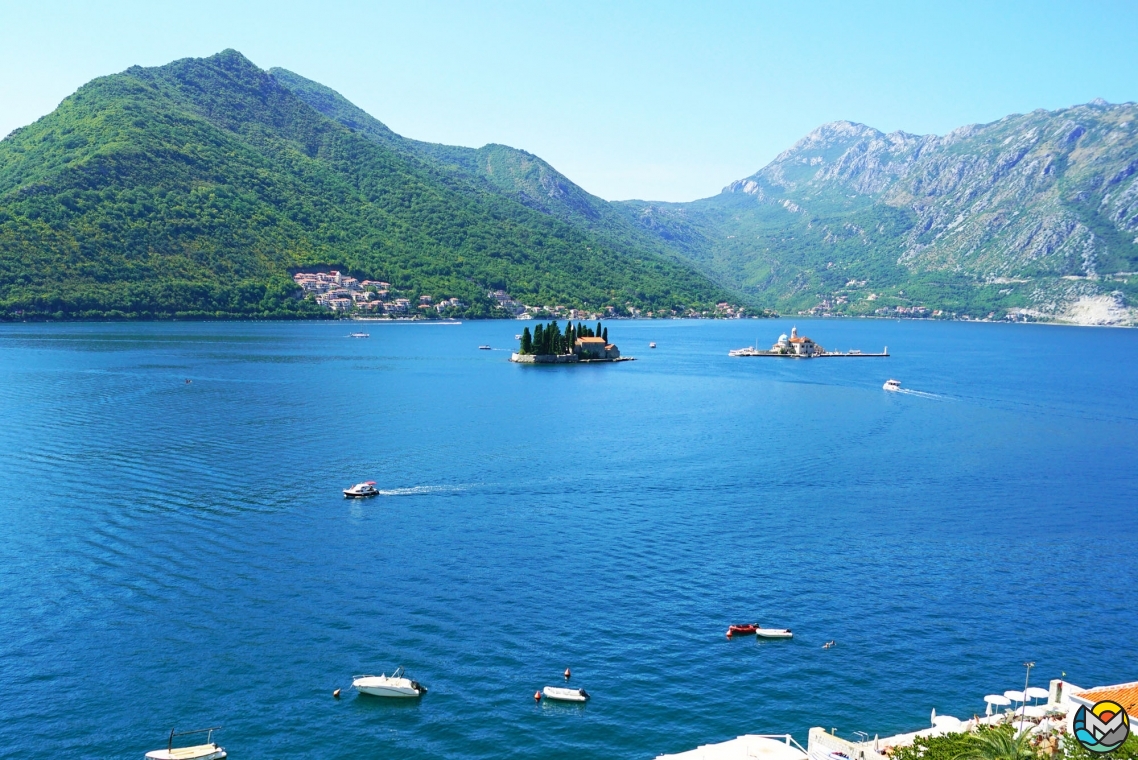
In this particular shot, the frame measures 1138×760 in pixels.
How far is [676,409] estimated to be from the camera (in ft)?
385

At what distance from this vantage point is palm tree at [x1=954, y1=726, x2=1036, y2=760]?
2602 cm

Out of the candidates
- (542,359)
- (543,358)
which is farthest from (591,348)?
(542,359)

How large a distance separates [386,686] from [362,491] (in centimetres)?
3164

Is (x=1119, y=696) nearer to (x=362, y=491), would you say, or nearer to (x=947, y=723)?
(x=947, y=723)

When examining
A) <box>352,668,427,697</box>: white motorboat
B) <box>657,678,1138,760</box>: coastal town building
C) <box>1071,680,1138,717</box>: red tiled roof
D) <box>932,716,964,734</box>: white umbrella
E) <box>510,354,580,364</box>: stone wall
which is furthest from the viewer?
<box>510,354,580,364</box>: stone wall

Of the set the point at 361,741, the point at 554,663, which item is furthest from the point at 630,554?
the point at 361,741

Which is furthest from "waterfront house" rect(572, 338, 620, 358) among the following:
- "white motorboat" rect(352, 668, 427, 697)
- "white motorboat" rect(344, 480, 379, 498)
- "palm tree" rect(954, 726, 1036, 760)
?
"palm tree" rect(954, 726, 1036, 760)

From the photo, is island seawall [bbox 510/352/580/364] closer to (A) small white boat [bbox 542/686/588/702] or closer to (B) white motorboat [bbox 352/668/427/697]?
(B) white motorboat [bbox 352/668/427/697]

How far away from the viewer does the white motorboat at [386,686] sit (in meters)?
35.5

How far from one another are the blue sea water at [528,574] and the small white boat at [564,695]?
0.64 metres

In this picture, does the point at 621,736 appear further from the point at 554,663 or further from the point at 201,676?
the point at 201,676

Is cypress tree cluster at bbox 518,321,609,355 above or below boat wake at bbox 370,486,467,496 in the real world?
above

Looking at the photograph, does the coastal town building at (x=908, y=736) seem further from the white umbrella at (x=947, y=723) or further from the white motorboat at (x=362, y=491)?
the white motorboat at (x=362, y=491)

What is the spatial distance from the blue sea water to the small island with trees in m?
73.9
